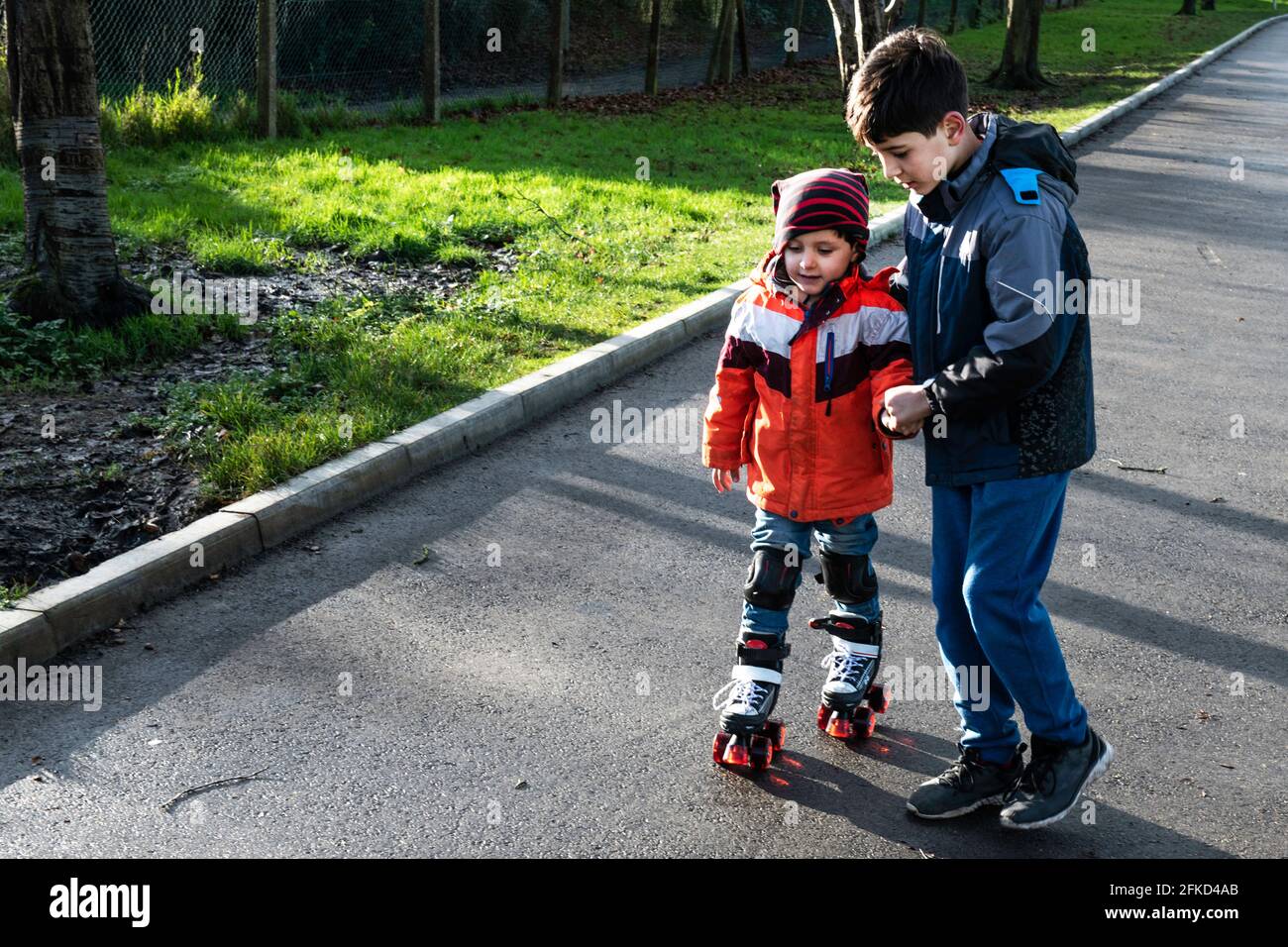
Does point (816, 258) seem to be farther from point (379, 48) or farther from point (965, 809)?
point (379, 48)

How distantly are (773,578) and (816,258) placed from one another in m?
0.91

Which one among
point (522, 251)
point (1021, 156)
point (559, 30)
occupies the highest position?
point (559, 30)

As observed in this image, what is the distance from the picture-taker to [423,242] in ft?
32.8

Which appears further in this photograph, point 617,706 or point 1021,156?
point 617,706

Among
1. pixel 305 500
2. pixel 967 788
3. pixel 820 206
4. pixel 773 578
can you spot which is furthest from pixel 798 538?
pixel 305 500

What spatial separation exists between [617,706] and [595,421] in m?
2.95

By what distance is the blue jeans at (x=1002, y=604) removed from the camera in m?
3.24

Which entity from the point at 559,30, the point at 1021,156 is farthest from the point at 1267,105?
the point at 1021,156

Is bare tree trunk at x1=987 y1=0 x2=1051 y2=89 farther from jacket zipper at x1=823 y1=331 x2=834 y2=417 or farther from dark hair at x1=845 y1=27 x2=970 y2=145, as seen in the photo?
dark hair at x1=845 y1=27 x2=970 y2=145

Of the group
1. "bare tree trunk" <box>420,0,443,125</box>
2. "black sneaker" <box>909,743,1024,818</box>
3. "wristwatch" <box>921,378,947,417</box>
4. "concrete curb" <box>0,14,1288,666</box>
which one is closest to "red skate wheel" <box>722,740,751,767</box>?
"black sneaker" <box>909,743,1024,818</box>

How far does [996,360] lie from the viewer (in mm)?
3102

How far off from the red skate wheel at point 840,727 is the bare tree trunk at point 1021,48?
22.1 m

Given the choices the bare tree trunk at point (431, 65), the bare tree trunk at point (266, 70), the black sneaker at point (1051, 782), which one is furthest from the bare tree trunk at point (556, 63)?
the black sneaker at point (1051, 782)
